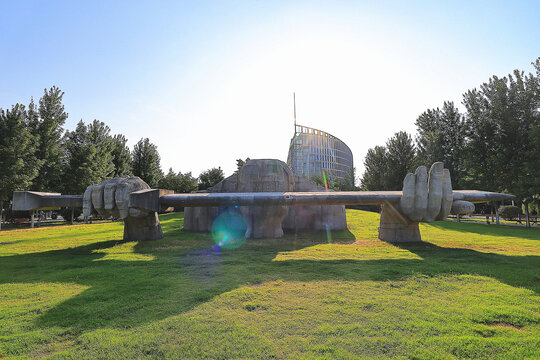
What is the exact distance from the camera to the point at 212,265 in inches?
377

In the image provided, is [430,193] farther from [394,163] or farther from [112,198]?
[394,163]

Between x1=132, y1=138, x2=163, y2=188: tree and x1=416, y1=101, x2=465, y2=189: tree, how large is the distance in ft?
146

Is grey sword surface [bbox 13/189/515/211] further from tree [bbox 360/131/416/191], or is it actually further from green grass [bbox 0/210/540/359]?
tree [bbox 360/131/416/191]

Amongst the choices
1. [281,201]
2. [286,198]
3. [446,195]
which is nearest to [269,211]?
[281,201]

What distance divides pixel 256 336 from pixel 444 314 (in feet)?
12.0

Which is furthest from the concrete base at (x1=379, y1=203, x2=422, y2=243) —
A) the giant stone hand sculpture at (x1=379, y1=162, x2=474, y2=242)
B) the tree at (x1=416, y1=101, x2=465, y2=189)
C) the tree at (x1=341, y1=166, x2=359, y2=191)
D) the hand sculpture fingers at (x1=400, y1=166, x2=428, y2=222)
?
the tree at (x1=341, y1=166, x2=359, y2=191)

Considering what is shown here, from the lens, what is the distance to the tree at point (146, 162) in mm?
50438

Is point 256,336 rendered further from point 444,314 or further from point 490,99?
point 490,99

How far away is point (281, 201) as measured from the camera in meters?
13.0

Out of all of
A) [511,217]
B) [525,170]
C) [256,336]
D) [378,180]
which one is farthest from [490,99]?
[256,336]

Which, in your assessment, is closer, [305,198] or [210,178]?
[305,198]

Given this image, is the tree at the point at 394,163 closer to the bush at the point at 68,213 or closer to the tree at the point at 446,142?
the tree at the point at 446,142

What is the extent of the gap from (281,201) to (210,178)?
46223 millimetres

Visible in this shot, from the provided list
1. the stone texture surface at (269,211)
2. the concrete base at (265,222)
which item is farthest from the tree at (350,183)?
the concrete base at (265,222)
